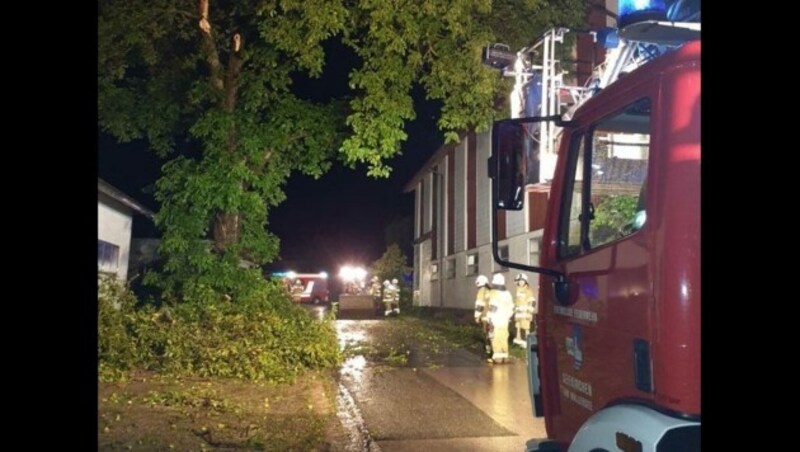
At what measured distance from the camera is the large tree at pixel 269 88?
11.7 m

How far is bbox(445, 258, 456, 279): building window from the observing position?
88.9 ft

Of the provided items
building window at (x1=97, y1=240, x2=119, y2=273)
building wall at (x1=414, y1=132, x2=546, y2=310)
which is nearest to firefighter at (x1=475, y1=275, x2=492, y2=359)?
building wall at (x1=414, y1=132, x2=546, y2=310)

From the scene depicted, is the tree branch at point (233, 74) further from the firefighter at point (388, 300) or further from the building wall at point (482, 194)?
the firefighter at point (388, 300)

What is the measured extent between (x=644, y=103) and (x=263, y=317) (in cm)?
951

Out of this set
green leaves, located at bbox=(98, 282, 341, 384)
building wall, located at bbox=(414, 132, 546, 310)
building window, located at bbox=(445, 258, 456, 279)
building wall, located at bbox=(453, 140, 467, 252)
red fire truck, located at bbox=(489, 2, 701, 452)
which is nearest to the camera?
red fire truck, located at bbox=(489, 2, 701, 452)

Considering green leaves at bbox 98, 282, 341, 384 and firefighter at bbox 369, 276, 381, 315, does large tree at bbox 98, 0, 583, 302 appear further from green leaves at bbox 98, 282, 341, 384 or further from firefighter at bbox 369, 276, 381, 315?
firefighter at bbox 369, 276, 381, 315

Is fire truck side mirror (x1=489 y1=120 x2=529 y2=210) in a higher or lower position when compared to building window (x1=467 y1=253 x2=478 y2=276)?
higher

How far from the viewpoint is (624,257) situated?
3.11 metres

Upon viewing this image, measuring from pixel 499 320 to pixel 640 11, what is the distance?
29.0 ft

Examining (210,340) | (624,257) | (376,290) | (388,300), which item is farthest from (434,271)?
(624,257)

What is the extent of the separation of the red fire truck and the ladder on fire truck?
0.02 metres

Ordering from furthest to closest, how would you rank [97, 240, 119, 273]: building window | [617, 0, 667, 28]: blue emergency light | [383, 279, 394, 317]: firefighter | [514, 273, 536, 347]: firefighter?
[383, 279, 394, 317]: firefighter, [97, 240, 119, 273]: building window, [514, 273, 536, 347]: firefighter, [617, 0, 667, 28]: blue emergency light

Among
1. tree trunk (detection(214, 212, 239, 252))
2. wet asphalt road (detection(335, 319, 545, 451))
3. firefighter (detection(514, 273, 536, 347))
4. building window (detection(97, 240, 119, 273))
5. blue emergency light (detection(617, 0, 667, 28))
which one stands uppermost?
blue emergency light (detection(617, 0, 667, 28))
